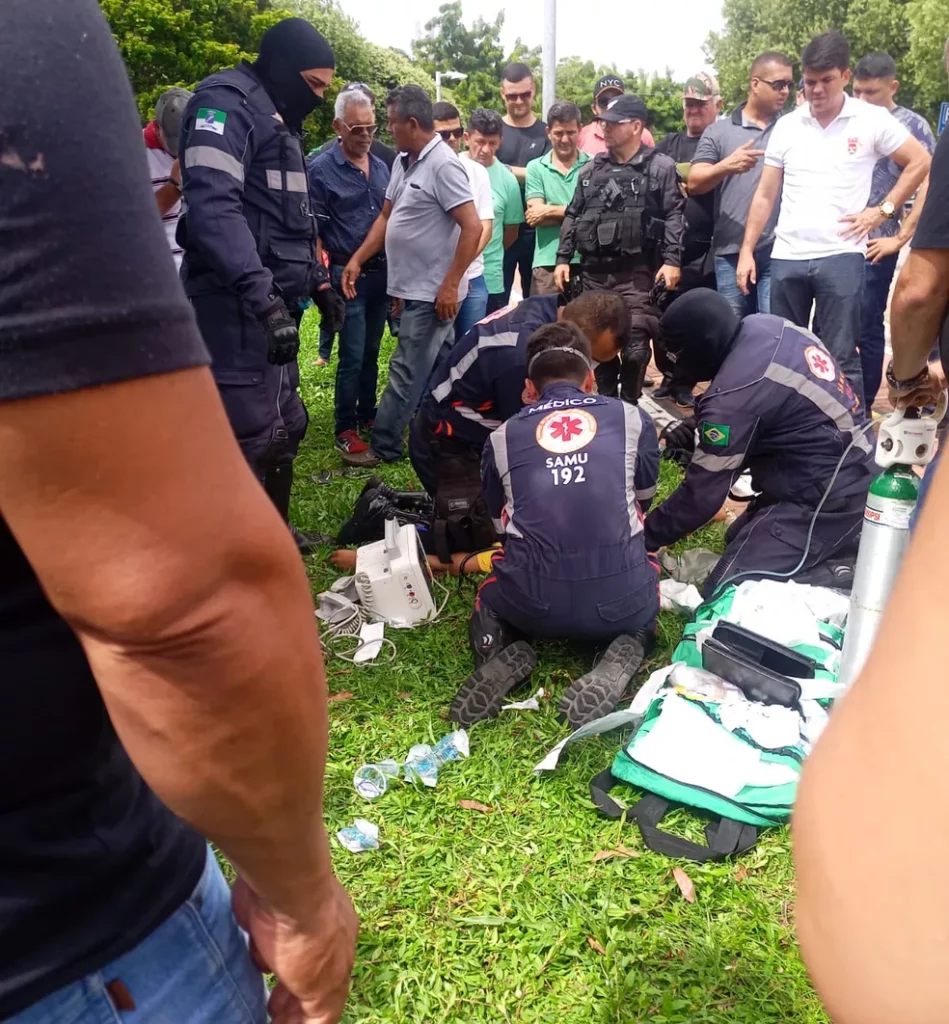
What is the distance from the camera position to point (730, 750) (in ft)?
8.61

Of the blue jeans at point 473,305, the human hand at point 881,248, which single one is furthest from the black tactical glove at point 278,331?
the human hand at point 881,248

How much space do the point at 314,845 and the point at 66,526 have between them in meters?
0.43

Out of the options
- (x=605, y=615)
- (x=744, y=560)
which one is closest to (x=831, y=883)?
(x=605, y=615)

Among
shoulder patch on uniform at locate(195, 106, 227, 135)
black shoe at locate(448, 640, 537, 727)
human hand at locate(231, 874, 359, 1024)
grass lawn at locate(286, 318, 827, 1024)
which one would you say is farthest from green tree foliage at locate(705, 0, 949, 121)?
human hand at locate(231, 874, 359, 1024)

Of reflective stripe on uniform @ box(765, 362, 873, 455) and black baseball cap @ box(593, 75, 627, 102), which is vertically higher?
black baseball cap @ box(593, 75, 627, 102)

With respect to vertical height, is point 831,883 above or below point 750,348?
above

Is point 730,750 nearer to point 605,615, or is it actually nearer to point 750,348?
point 605,615

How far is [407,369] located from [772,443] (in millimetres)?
2447

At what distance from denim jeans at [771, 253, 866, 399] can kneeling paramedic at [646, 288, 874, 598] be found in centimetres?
163

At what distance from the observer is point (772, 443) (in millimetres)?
3746

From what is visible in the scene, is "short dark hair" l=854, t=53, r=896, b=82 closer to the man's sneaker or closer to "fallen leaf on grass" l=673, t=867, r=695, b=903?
the man's sneaker

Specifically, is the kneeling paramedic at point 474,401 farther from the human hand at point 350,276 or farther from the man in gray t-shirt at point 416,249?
the human hand at point 350,276

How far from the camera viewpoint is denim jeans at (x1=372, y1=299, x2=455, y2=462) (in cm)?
534

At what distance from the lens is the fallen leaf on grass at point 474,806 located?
2.62 metres
